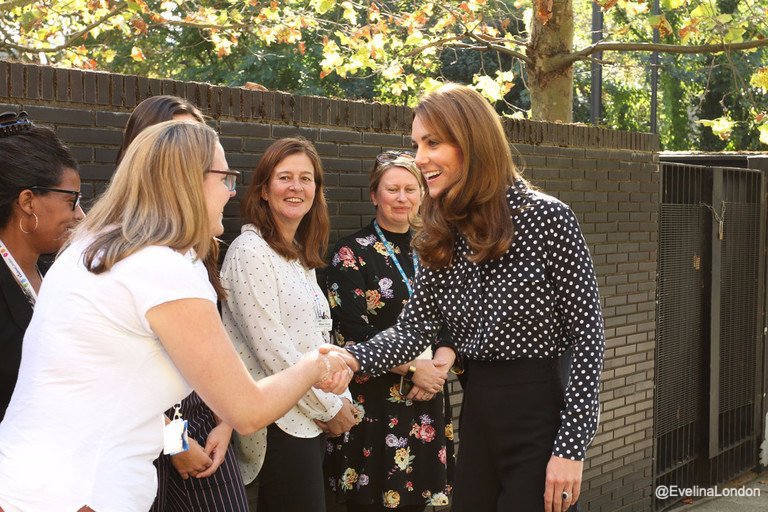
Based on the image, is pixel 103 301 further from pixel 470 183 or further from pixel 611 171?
pixel 611 171

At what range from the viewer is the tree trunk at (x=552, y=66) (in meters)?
9.12

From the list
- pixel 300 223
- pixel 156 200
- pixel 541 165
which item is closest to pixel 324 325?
pixel 300 223

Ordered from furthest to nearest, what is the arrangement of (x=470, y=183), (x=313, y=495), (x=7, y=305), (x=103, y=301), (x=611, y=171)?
(x=611, y=171), (x=313, y=495), (x=470, y=183), (x=7, y=305), (x=103, y=301)

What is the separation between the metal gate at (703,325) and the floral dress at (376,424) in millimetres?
3680

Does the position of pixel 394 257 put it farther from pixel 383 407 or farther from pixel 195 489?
pixel 195 489

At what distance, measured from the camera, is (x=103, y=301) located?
2.53 meters

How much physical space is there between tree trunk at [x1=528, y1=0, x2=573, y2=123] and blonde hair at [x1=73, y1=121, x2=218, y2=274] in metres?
6.76

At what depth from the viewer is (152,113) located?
4035 millimetres

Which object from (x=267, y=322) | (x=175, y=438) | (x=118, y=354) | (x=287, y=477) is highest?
(x=118, y=354)

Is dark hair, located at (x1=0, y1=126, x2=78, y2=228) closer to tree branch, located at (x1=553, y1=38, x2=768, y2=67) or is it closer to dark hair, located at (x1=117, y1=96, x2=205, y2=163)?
dark hair, located at (x1=117, y1=96, x2=205, y2=163)

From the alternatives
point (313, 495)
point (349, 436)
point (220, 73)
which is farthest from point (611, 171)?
point (220, 73)

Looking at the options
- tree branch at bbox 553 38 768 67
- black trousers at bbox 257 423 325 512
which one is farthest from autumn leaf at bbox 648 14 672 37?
black trousers at bbox 257 423 325 512

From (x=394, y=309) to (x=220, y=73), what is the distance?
24.8 metres

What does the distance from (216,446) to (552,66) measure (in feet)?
20.6
